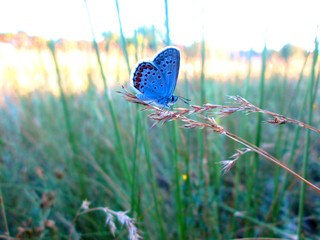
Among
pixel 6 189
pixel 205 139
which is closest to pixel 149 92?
pixel 205 139

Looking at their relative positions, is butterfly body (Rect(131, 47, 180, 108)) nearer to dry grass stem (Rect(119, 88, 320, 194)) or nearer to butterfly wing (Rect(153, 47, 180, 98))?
butterfly wing (Rect(153, 47, 180, 98))

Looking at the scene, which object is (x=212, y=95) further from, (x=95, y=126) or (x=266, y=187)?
(x=95, y=126)

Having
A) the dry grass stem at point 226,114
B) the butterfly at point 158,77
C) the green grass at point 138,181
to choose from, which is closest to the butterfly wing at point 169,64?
the butterfly at point 158,77

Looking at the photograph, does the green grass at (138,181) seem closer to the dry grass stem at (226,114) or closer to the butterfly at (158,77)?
the butterfly at (158,77)

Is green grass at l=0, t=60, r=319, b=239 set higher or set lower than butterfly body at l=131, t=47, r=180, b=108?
lower

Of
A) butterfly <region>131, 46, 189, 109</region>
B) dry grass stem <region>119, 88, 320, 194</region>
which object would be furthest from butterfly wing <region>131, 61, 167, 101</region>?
dry grass stem <region>119, 88, 320, 194</region>

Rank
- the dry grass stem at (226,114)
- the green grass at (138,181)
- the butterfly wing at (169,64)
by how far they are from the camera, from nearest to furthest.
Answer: the dry grass stem at (226,114), the butterfly wing at (169,64), the green grass at (138,181)

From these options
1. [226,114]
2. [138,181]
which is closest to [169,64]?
[226,114]

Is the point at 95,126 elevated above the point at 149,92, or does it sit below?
below
